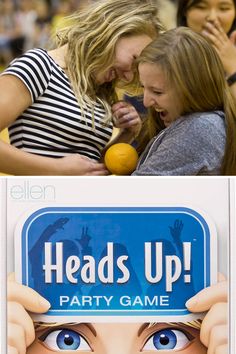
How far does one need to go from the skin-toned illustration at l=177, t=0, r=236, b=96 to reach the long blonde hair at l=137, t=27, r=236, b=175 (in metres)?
0.37

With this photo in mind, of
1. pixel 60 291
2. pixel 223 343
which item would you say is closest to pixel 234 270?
pixel 223 343

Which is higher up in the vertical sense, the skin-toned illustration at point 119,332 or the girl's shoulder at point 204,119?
the girl's shoulder at point 204,119

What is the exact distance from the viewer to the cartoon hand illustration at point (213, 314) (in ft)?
5.25

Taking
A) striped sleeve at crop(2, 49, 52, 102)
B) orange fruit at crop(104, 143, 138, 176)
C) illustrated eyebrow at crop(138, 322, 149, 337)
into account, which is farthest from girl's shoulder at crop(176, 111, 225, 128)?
illustrated eyebrow at crop(138, 322, 149, 337)

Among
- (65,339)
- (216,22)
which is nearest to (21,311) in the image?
(65,339)

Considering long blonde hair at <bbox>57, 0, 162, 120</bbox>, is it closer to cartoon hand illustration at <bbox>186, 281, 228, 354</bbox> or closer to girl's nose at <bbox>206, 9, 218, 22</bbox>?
girl's nose at <bbox>206, 9, 218, 22</bbox>

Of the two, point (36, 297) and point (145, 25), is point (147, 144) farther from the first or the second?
point (36, 297)

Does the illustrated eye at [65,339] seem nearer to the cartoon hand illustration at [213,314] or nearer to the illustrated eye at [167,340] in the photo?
the illustrated eye at [167,340]

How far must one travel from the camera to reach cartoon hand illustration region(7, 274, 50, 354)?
161 centimetres

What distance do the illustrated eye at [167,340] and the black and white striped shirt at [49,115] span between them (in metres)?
0.55

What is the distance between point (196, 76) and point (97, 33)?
0.28 meters

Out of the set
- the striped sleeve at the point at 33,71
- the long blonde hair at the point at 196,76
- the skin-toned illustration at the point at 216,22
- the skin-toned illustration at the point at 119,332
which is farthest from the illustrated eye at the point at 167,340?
the skin-toned illustration at the point at 216,22

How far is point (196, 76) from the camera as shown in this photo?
178cm

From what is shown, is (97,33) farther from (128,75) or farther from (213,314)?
(213,314)
